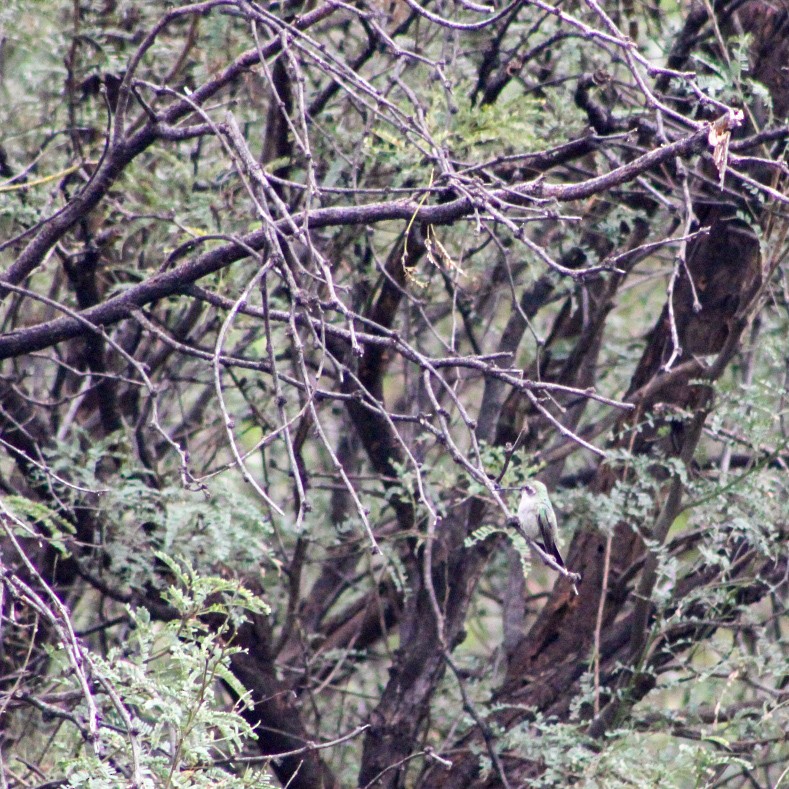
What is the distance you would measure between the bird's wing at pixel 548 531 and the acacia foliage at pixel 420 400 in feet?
0.51

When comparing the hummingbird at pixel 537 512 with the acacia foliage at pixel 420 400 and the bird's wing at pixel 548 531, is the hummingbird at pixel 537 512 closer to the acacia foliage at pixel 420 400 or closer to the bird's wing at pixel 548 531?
the bird's wing at pixel 548 531

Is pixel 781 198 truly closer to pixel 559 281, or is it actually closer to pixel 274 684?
pixel 559 281

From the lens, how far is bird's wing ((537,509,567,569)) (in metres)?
3.89

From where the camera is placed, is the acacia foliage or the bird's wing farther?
the bird's wing

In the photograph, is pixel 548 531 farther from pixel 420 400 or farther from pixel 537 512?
pixel 420 400

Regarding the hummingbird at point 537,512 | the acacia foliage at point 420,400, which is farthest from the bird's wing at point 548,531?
the acacia foliage at point 420,400

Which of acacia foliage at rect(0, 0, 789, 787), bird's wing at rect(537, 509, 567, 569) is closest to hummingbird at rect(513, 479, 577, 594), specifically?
bird's wing at rect(537, 509, 567, 569)

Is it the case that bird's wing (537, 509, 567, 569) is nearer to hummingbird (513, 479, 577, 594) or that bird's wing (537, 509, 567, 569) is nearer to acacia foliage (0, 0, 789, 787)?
hummingbird (513, 479, 577, 594)

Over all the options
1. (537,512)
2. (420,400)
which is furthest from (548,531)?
(420,400)

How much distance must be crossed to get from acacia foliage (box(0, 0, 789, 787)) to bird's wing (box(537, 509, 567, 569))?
0.16 metres

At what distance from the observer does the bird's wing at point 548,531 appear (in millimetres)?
3891

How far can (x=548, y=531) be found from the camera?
160 inches

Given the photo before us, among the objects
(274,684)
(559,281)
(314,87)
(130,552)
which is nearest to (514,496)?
(559,281)

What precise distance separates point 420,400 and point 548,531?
1105 mm
